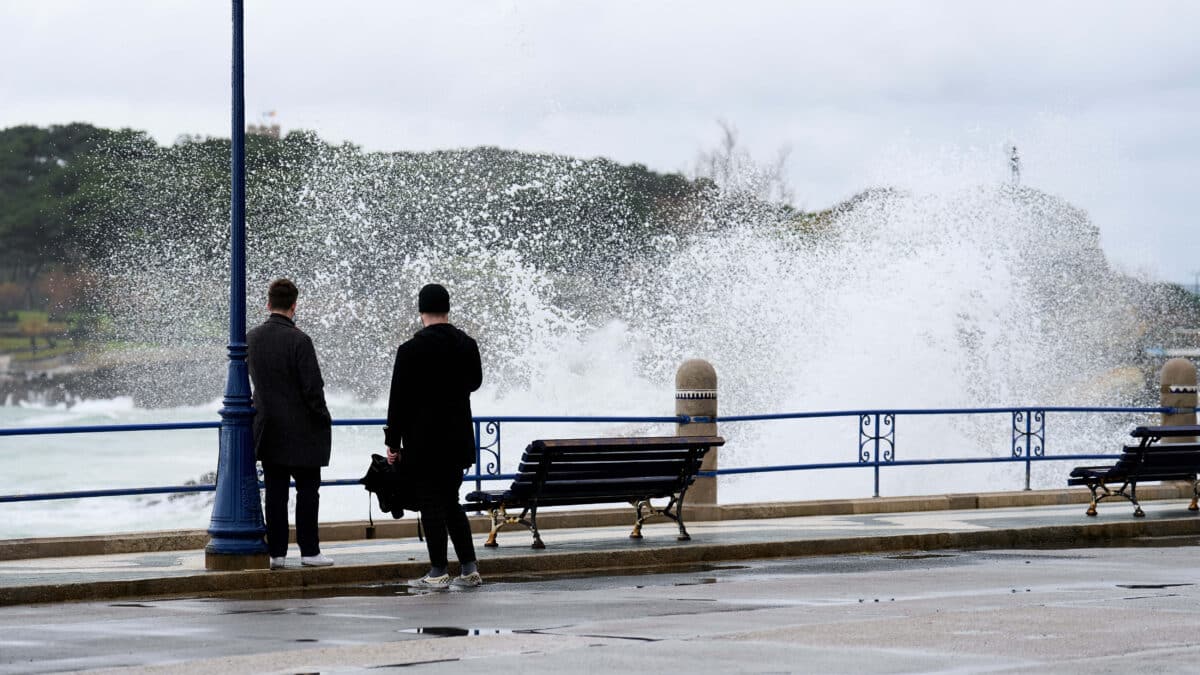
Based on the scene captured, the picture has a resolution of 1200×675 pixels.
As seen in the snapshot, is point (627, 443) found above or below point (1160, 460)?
above

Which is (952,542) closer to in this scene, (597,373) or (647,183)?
(597,373)

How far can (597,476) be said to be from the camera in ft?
51.9

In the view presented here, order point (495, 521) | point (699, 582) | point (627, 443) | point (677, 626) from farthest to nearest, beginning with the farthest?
point (627, 443)
point (495, 521)
point (699, 582)
point (677, 626)

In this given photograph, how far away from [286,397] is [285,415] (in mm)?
128

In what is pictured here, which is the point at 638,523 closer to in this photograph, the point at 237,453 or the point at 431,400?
the point at 237,453

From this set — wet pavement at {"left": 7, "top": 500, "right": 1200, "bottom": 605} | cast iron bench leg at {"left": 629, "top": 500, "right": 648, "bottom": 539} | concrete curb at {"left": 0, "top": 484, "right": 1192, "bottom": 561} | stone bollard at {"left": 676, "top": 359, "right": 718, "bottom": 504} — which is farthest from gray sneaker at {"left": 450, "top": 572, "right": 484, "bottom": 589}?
stone bollard at {"left": 676, "top": 359, "right": 718, "bottom": 504}

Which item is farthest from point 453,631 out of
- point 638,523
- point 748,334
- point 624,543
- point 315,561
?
point 748,334

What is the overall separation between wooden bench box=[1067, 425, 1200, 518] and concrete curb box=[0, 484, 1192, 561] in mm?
1270

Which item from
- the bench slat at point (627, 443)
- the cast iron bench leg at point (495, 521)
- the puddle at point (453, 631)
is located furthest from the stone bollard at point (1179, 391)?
the puddle at point (453, 631)

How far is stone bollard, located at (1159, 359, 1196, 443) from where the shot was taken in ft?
72.3

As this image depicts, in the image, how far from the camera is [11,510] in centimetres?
7962

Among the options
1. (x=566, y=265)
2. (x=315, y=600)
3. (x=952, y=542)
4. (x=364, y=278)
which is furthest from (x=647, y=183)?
(x=315, y=600)

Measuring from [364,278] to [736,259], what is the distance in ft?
51.3

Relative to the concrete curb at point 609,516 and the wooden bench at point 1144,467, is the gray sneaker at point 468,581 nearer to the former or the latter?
the concrete curb at point 609,516
